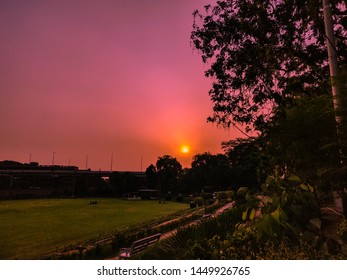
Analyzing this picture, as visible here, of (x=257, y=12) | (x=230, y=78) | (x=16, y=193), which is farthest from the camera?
(x=16, y=193)

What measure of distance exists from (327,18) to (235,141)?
11.5 ft

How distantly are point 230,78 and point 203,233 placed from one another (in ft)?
30.7

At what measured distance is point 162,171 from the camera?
102688mm

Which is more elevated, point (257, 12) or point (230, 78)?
point (257, 12)

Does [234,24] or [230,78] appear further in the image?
[230,78]

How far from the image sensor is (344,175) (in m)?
4.23

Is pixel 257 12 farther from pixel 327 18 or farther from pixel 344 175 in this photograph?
pixel 344 175

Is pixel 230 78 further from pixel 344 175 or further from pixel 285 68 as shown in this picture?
pixel 344 175

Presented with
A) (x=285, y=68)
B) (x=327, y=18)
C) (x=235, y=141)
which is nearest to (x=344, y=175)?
(x=235, y=141)

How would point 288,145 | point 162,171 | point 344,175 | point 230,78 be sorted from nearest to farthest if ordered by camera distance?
point 344,175 < point 288,145 < point 230,78 < point 162,171

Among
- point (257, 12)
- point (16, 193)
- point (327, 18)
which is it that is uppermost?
point (257, 12)
